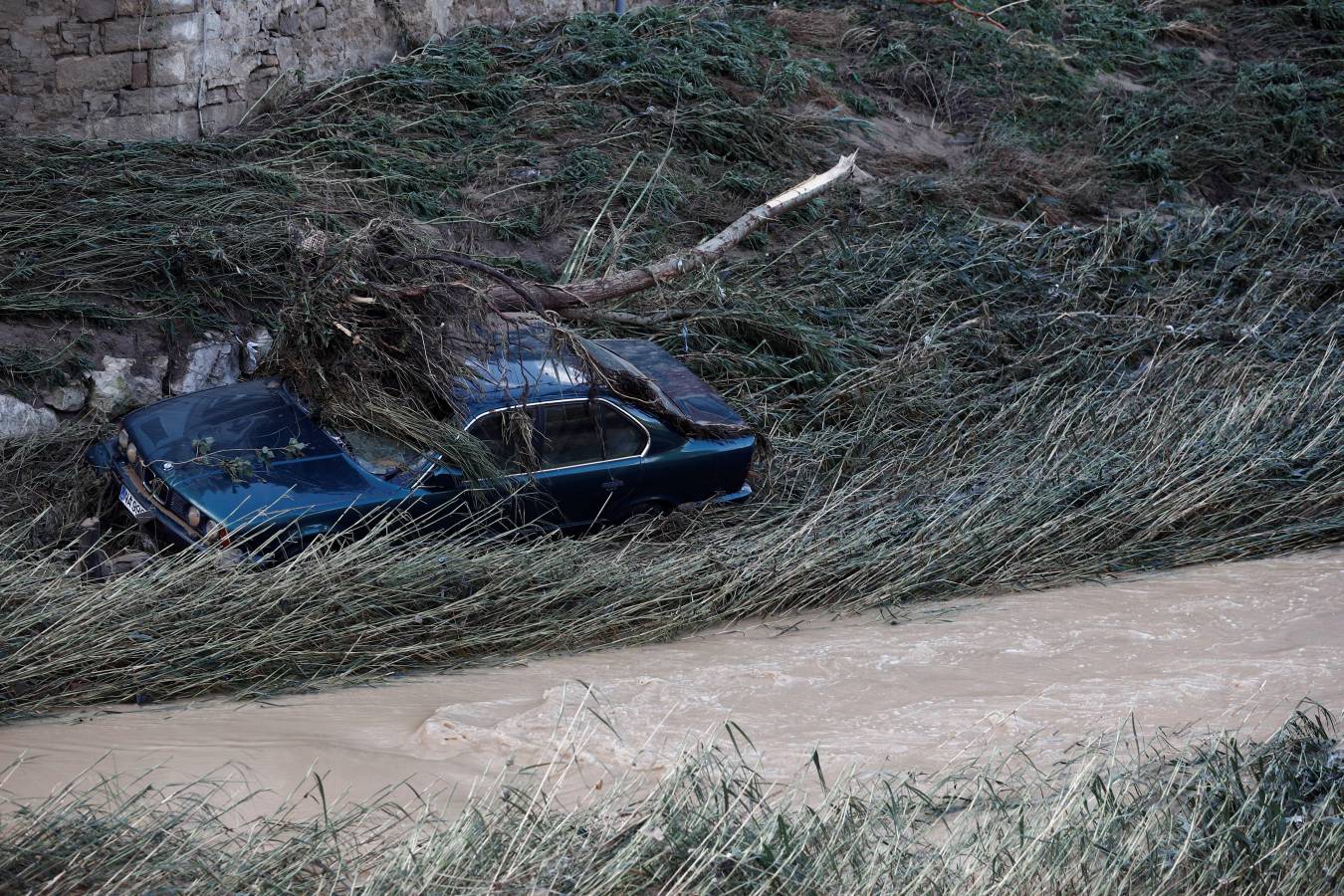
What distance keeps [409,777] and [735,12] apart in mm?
12890

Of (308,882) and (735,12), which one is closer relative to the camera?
(308,882)

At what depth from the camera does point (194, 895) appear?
380cm

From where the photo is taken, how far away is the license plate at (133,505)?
22.3 ft

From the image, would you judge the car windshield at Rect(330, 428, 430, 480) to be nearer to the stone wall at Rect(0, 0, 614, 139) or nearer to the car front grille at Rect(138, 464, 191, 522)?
the car front grille at Rect(138, 464, 191, 522)

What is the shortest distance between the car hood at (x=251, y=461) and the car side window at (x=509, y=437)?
0.64 meters

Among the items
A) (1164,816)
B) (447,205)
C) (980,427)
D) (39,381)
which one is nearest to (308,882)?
(1164,816)

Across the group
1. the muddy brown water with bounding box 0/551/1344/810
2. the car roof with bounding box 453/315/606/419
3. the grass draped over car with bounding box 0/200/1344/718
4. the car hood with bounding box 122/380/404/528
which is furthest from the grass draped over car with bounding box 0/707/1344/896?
the car roof with bounding box 453/315/606/419

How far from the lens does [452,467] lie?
695cm

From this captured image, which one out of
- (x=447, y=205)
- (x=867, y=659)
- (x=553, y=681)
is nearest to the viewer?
(x=553, y=681)

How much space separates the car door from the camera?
7.30m

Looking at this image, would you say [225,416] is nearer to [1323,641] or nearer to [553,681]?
[553,681]

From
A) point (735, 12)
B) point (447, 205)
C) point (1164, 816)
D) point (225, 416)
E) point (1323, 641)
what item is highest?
point (735, 12)

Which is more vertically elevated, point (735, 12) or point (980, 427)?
point (735, 12)

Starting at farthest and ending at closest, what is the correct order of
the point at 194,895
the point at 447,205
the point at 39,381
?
1. the point at 447,205
2. the point at 39,381
3. the point at 194,895
